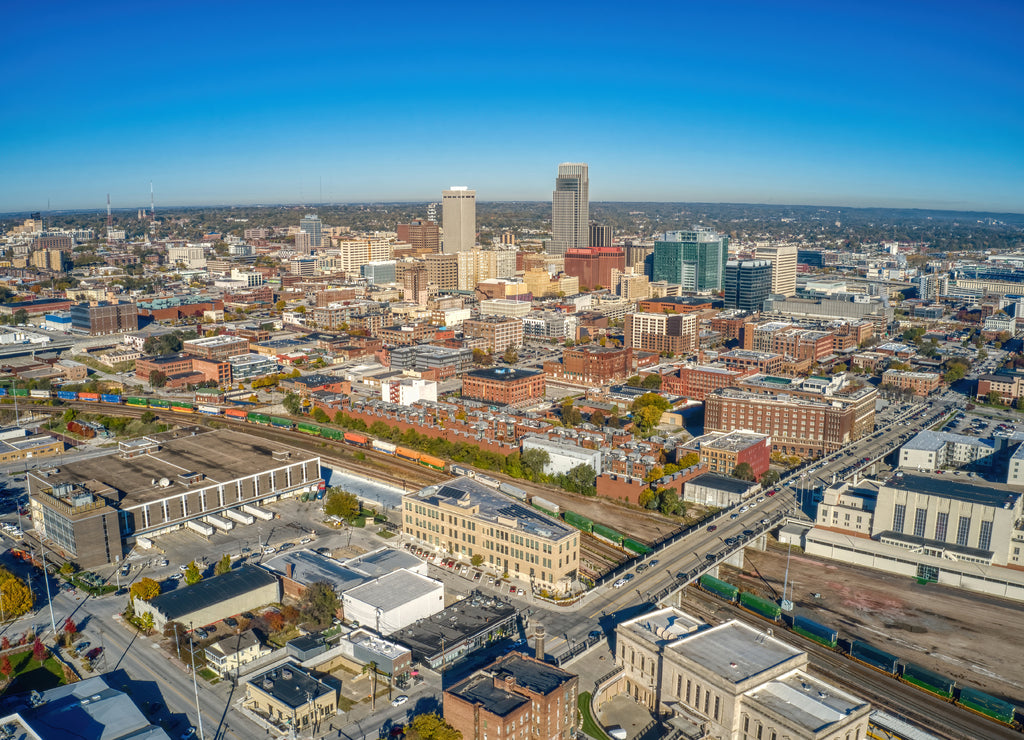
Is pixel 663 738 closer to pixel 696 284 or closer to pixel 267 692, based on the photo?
pixel 267 692

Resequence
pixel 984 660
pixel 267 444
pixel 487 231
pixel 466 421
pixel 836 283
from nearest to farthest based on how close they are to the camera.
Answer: pixel 984 660
pixel 267 444
pixel 466 421
pixel 836 283
pixel 487 231

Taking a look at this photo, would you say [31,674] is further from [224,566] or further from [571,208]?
[571,208]

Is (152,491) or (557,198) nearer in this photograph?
(152,491)

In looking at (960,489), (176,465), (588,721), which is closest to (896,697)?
(588,721)

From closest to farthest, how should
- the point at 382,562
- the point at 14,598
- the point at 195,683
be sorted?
the point at 195,683 → the point at 14,598 → the point at 382,562

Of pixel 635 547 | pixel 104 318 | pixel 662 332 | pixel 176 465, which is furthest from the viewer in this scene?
pixel 104 318

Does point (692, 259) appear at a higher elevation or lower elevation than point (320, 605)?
higher

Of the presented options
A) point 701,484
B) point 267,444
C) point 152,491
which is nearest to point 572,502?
point 701,484

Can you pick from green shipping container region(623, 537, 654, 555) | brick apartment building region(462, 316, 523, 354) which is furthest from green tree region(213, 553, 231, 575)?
brick apartment building region(462, 316, 523, 354)
